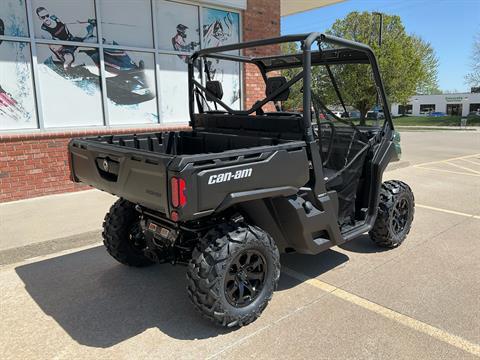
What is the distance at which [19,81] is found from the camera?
258 inches

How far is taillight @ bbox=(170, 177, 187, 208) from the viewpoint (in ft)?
8.35

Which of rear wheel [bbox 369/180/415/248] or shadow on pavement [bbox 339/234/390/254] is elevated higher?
rear wheel [bbox 369/180/415/248]

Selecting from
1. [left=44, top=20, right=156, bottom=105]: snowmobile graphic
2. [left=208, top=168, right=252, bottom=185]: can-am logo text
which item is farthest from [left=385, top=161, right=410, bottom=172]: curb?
[left=208, top=168, right=252, bottom=185]: can-am logo text

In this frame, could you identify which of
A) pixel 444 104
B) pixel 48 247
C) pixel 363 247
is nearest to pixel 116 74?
pixel 48 247

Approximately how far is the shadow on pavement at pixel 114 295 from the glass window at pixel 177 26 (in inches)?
193

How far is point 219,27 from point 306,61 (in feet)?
20.7

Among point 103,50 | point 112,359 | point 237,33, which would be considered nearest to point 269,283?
point 112,359

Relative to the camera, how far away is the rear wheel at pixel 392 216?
4375 millimetres

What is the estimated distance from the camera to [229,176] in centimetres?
275

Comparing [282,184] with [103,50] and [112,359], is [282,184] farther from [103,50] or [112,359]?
[103,50]

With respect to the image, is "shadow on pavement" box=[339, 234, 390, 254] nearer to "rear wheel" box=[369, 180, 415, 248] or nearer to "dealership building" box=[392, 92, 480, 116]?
"rear wheel" box=[369, 180, 415, 248]

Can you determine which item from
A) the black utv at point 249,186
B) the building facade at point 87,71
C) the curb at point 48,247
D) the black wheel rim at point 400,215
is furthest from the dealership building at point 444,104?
the curb at point 48,247

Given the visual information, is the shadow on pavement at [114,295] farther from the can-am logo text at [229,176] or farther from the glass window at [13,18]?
the glass window at [13,18]

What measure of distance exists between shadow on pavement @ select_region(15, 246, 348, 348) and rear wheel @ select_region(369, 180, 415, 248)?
0.47 m
